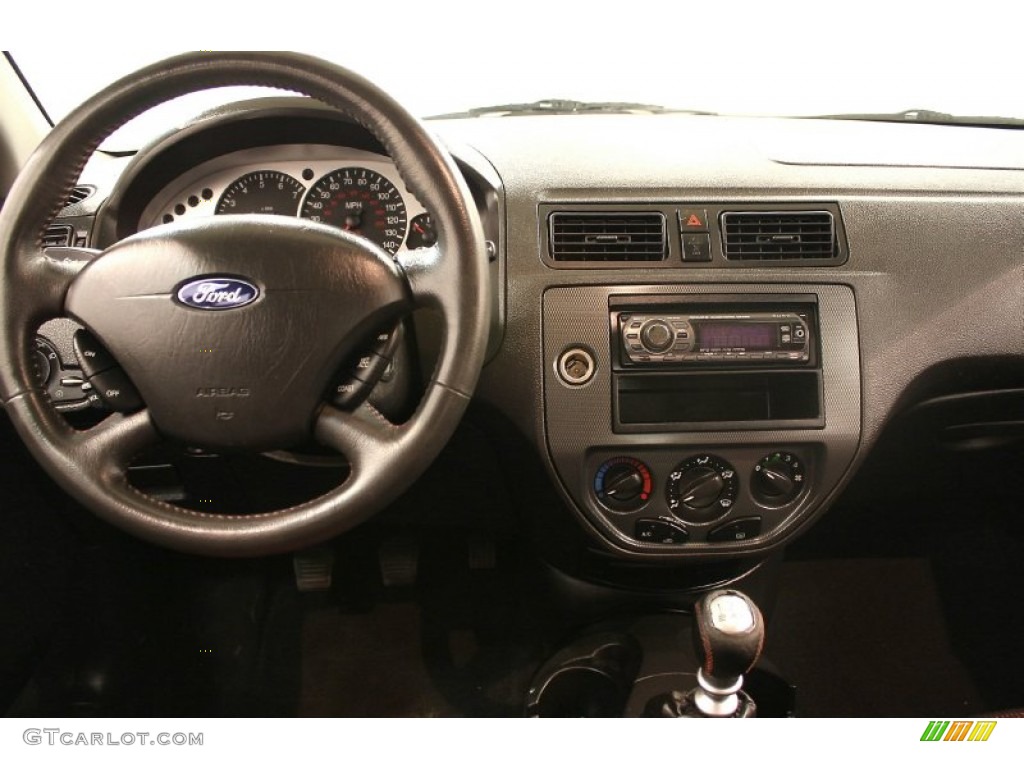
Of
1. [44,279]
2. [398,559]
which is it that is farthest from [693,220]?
[398,559]

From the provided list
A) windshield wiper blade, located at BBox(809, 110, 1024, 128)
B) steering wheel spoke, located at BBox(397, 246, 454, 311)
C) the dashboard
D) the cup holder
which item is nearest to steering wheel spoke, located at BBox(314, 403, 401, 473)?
steering wheel spoke, located at BBox(397, 246, 454, 311)

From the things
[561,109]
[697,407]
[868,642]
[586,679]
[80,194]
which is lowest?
[868,642]

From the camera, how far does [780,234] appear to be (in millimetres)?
1155

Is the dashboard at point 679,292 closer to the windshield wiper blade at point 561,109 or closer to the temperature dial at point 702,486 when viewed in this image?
the temperature dial at point 702,486

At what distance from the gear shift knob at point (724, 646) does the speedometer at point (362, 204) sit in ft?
2.22

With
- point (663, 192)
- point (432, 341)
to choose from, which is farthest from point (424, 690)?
point (663, 192)

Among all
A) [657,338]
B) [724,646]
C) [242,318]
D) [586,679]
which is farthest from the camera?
[586,679]

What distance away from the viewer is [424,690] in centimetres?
165

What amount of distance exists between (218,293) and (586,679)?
0.93 m

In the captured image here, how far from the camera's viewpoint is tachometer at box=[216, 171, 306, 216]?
3.78 ft

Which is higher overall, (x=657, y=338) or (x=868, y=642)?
(x=657, y=338)

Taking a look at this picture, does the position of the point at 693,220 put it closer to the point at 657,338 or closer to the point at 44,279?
the point at 657,338

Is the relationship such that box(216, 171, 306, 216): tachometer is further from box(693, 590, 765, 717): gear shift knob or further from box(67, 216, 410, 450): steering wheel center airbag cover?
box(693, 590, 765, 717): gear shift knob

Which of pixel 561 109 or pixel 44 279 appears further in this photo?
pixel 561 109
